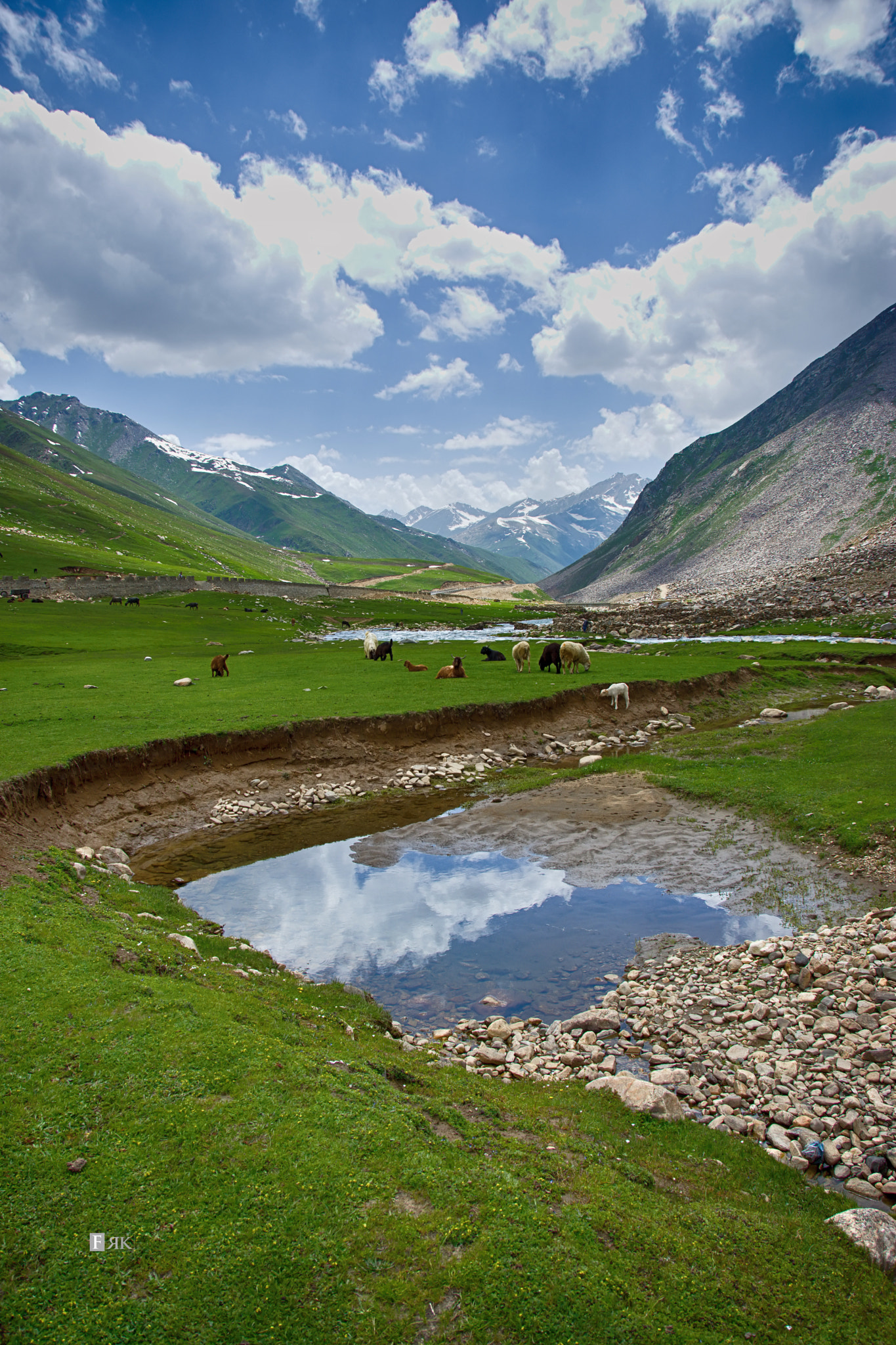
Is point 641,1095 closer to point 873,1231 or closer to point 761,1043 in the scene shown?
point 761,1043

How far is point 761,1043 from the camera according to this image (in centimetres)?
1038

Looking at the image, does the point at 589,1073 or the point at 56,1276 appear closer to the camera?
the point at 56,1276

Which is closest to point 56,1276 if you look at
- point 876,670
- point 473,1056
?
point 473,1056

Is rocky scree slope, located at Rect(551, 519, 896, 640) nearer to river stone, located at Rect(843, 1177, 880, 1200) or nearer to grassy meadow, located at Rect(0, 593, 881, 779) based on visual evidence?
grassy meadow, located at Rect(0, 593, 881, 779)

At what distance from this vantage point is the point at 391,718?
30047 millimetres

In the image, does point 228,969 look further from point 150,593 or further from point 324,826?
point 150,593

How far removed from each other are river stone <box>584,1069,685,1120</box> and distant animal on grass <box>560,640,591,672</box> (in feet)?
112

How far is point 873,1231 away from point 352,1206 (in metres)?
5.31

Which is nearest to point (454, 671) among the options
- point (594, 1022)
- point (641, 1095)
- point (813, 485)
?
point (594, 1022)

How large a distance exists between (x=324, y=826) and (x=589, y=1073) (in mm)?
14439

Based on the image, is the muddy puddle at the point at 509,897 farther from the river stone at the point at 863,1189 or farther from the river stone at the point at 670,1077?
the river stone at the point at 863,1189

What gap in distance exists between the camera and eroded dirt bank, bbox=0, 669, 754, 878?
19.6m

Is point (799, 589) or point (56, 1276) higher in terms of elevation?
point (799, 589)

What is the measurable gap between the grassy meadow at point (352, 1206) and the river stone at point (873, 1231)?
125mm
